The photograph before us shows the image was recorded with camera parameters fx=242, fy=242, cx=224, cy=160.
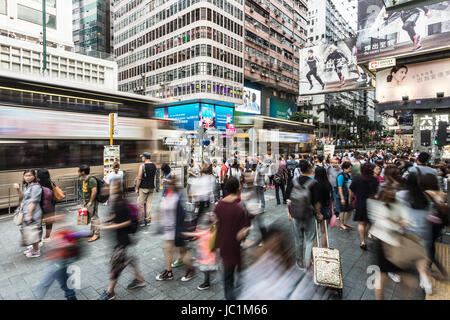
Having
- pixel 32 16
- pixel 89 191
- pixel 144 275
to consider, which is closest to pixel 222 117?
pixel 32 16

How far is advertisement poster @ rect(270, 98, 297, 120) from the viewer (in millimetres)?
53906

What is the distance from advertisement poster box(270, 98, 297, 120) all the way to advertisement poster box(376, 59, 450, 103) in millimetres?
35513

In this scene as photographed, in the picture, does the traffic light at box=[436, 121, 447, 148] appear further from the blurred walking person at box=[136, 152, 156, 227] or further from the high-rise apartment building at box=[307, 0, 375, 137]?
the high-rise apartment building at box=[307, 0, 375, 137]

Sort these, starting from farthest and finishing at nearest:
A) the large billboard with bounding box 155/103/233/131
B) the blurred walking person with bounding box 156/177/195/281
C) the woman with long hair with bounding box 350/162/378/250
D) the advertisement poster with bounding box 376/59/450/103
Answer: the large billboard with bounding box 155/103/233/131 < the advertisement poster with bounding box 376/59/450/103 < the woman with long hair with bounding box 350/162/378/250 < the blurred walking person with bounding box 156/177/195/281

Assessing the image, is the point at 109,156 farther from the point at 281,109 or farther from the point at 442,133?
the point at 281,109

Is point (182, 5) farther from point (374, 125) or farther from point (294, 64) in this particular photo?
point (374, 125)

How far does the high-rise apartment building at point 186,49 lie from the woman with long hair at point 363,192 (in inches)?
1219

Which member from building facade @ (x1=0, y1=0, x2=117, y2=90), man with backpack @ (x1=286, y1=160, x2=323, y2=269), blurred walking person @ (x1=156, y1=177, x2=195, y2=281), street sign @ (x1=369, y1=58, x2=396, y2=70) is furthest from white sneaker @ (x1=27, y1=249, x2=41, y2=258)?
building facade @ (x1=0, y1=0, x2=117, y2=90)

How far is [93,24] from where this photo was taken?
58625 mm

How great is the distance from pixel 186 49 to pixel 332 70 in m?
23.2

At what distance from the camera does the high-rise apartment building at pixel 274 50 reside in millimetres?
44562

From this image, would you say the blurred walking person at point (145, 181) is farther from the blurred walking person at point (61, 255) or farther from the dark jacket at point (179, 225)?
the blurred walking person at point (61, 255)

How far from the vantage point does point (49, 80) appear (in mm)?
8719

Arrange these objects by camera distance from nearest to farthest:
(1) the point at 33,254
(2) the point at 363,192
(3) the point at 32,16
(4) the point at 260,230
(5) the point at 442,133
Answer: (1) the point at 33,254
(2) the point at 363,192
(4) the point at 260,230
(5) the point at 442,133
(3) the point at 32,16
